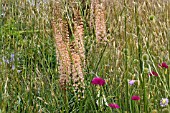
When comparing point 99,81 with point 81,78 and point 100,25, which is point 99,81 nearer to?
point 81,78

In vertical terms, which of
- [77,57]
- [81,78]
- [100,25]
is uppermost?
[100,25]

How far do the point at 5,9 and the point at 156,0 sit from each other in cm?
161

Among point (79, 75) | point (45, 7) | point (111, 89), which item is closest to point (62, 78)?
point (79, 75)

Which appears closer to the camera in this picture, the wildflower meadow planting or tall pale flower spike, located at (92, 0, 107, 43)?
the wildflower meadow planting

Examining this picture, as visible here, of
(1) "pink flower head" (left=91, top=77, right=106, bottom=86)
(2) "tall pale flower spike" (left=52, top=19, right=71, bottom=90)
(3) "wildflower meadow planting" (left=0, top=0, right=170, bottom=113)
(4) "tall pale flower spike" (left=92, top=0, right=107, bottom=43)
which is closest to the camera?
(1) "pink flower head" (left=91, top=77, right=106, bottom=86)

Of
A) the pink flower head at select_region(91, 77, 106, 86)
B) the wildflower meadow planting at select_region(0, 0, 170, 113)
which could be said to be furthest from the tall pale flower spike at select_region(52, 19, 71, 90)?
the pink flower head at select_region(91, 77, 106, 86)

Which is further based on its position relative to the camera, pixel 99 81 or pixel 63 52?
pixel 63 52

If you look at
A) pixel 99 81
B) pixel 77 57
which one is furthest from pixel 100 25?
pixel 99 81

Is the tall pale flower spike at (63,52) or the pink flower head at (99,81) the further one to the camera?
the tall pale flower spike at (63,52)

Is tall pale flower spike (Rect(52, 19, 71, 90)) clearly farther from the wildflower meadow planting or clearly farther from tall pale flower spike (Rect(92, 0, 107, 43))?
tall pale flower spike (Rect(92, 0, 107, 43))

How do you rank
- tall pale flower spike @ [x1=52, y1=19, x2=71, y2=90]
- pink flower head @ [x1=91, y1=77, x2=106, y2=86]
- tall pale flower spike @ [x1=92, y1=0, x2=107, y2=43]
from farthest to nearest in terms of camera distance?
tall pale flower spike @ [x1=92, y1=0, x2=107, y2=43] → tall pale flower spike @ [x1=52, y1=19, x2=71, y2=90] → pink flower head @ [x1=91, y1=77, x2=106, y2=86]

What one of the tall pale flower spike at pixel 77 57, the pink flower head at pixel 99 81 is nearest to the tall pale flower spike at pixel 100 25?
the tall pale flower spike at pixel 77 57

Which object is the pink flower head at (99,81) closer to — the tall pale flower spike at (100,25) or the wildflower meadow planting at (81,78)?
the wildflower meadow planting at (81,78)

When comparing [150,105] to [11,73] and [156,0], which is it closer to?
[11,73]
